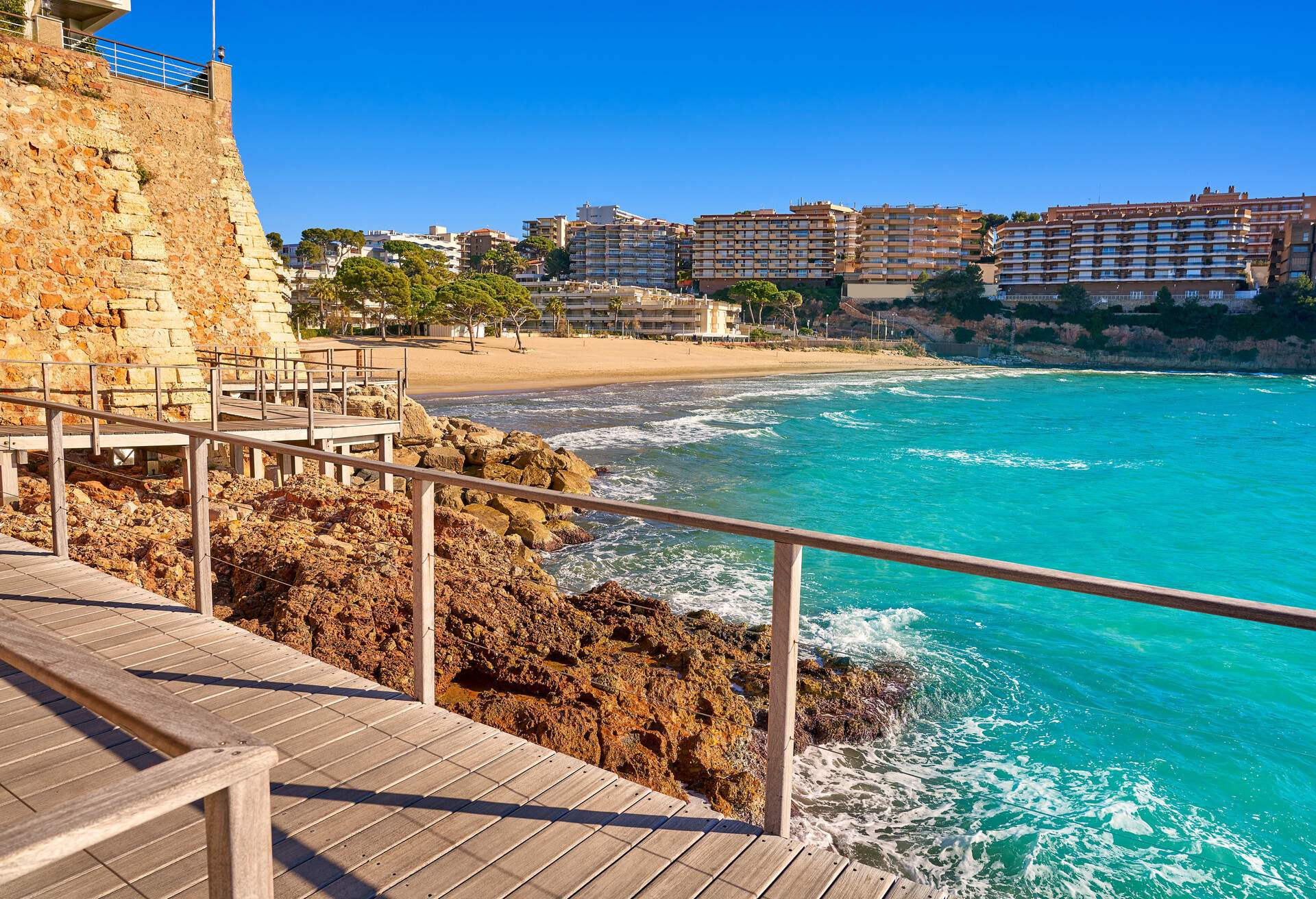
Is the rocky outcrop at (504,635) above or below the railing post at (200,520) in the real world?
below

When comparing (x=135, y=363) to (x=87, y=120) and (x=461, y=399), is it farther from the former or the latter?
(x=461, y=399)

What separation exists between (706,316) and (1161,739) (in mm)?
99442

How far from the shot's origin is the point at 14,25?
49.6 feet

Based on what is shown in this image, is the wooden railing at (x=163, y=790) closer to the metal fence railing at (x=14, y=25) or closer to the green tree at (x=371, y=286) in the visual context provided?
the metal fence railing at (x=14, y=25)

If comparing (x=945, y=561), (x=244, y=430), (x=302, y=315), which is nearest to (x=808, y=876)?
(x=945, y=561)

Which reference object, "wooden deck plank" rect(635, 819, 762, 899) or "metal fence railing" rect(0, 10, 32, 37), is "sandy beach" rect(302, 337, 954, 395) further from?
"wooden deck plank" rect(635, 819, 762, 899)

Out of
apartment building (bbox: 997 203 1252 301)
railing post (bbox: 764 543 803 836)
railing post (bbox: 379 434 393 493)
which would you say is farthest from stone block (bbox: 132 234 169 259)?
apartment building (bbox: 997 203 1252 301)

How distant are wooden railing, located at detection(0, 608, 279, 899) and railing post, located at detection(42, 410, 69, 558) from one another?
190 inches

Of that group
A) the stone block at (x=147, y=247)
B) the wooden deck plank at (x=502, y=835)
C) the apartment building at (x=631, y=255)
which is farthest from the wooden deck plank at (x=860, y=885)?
the apartment building at (x=631, y=255)

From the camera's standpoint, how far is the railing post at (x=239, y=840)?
128 centimetres

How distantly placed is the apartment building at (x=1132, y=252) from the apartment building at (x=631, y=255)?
53.9 m

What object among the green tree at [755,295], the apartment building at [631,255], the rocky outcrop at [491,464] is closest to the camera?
the rocky outcrop at [491,464]

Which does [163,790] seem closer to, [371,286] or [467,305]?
[371,286]

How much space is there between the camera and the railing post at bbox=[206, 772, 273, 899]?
1275 mm
